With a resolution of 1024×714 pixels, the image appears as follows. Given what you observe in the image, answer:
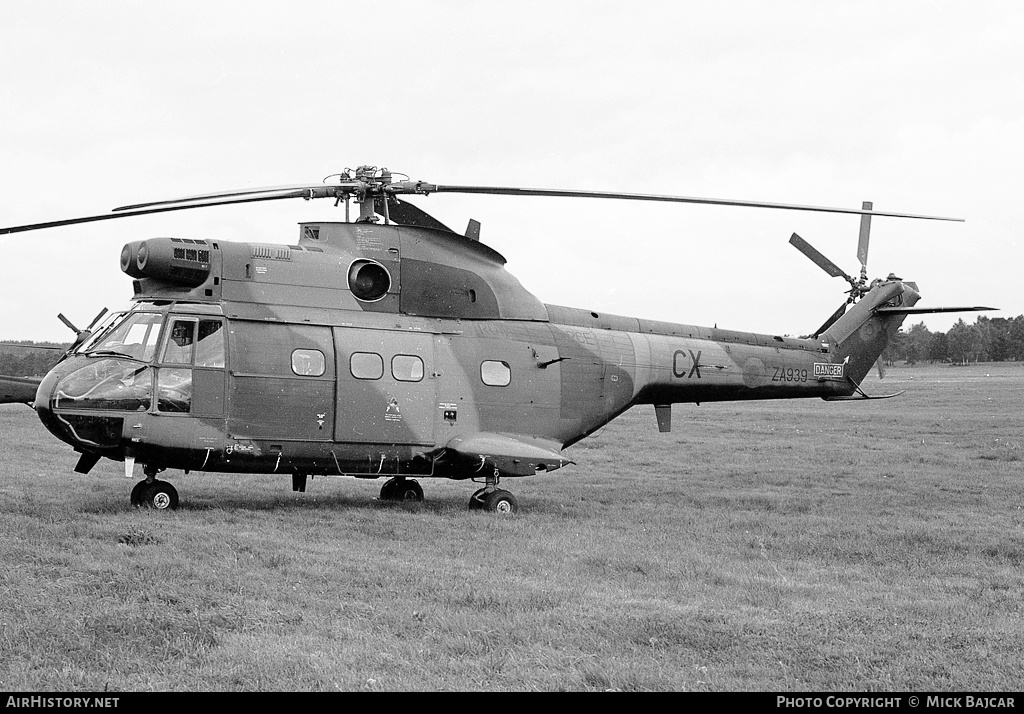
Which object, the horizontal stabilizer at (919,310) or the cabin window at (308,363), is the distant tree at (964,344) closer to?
the horizontal stabilizer at (919,310)

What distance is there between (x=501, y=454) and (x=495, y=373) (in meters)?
1.33

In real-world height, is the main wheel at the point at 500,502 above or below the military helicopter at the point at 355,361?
below

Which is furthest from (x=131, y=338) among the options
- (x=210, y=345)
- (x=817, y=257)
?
(x=817, y=257)

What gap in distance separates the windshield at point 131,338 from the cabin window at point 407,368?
343cm

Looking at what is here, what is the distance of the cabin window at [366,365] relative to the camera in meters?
15.3

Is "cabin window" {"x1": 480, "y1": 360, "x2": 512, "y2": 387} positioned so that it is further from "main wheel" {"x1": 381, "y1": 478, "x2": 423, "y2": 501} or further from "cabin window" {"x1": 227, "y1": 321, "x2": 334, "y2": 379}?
"cabin window" {"x1": 227, "y1": 321, "x2": 334, "y2": 379}

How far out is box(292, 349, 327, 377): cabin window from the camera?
49.1 feet

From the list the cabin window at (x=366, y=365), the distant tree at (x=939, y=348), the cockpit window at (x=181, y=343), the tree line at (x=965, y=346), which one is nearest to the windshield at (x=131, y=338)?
the cockpit window at (x=181, y=343)

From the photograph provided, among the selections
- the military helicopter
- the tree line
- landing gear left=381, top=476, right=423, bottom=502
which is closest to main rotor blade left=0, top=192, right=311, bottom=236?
the military helicopter

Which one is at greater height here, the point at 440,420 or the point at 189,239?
the point at 189,239
